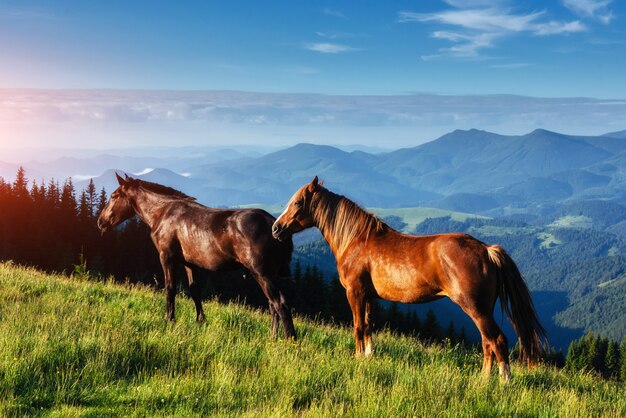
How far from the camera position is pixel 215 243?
1110 centimetres

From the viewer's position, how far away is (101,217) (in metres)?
13.8

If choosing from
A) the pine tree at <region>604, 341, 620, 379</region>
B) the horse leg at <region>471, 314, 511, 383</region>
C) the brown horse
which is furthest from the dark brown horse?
the pine tree at <region>604, 341, 620, 379</region>

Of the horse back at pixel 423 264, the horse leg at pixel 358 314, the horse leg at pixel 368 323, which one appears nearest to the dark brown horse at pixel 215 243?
the horse leg at pixel 358 314

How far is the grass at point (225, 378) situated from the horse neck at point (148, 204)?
2.86m

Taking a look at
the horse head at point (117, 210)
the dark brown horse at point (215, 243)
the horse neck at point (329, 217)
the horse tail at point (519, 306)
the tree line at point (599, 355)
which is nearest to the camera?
the horse tail at point (519, 306)

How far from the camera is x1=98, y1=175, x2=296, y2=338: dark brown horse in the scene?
35.1 ft

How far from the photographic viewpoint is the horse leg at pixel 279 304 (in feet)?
34.1

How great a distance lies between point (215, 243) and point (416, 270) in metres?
4.48

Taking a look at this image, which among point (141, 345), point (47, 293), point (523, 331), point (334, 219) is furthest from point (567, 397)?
point (47, 293)

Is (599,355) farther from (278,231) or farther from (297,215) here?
(278,231)

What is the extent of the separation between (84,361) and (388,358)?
474 cm

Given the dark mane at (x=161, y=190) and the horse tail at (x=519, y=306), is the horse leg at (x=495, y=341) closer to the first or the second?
the horse tail at (x=519, y=306)

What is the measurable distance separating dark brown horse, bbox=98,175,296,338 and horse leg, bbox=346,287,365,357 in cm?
144

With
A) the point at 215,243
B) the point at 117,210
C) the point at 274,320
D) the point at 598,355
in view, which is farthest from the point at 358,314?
the point at 598,355
